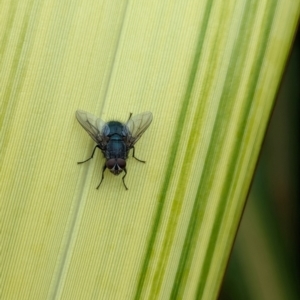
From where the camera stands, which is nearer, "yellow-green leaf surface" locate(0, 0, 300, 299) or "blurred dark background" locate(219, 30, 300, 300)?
"yellow-green leaf surface" locate(0, 0, 300, 299)

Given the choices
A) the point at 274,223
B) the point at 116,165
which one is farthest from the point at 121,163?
the point at 274,223

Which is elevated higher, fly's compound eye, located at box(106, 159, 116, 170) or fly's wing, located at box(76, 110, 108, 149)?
fly's wing, located at box(76, 110, 108, 149)

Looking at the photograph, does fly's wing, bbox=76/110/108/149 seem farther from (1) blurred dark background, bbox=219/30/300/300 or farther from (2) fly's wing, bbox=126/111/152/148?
(1) blurred dark background, bbox=219/30/300/300

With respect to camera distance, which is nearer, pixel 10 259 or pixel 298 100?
pixel 10 259

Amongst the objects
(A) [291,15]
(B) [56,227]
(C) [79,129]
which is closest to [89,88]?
(C) [79,129]

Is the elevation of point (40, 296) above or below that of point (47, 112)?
below

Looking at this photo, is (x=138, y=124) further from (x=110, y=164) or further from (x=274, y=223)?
(x=274, y=223)

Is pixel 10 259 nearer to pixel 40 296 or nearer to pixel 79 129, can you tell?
pixel 40 296

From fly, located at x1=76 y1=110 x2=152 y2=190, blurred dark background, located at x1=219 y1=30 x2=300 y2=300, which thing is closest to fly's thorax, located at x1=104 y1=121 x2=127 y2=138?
fly, located at x1=76 y1=110 x2=152 y2=190
